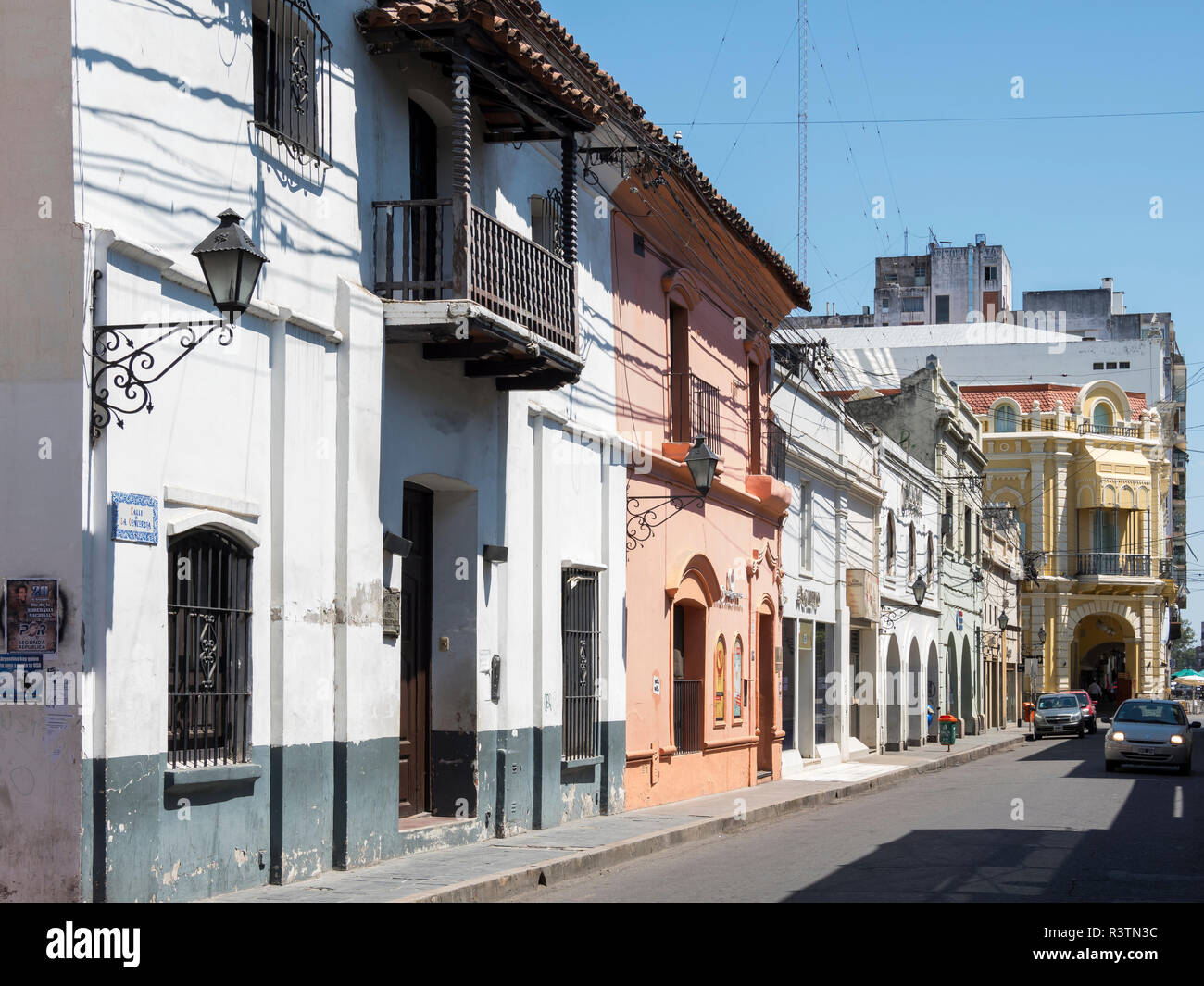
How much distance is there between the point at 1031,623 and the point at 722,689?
44.0 m

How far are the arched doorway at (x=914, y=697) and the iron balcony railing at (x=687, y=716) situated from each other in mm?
17788

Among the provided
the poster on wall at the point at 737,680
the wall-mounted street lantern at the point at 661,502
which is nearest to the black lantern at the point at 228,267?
the wall-mounted street lantern at the point at 661,502

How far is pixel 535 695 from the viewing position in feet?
51.4

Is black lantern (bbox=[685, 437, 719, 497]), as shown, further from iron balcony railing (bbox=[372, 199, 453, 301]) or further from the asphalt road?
iron balcony railing (bbox=[372, 199, 453, 301])

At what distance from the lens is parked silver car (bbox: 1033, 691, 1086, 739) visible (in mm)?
44531

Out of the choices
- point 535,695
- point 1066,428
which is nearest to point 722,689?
point 535,695

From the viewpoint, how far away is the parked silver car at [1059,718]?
4453 cm

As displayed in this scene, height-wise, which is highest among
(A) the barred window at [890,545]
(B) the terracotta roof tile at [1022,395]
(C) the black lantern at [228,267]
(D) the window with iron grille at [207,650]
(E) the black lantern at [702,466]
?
(B) the terracotta roof tile at [1022,395]

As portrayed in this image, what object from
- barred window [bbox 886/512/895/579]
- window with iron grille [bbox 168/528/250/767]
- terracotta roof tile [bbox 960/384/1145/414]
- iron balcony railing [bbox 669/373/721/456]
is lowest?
window with iron grille [bbox 168/528/250/767]

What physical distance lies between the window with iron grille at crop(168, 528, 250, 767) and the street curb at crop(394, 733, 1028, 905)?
65.4 inches

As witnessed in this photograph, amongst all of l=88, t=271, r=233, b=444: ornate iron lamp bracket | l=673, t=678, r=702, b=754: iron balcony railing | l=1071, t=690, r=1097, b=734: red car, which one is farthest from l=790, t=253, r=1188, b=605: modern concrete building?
l=88, t=271, r=233, b=444: ornate iron lamp bracket

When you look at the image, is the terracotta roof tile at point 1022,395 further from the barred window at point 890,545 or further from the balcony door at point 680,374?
the balcony door at point 680,374

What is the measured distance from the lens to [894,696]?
36344mm

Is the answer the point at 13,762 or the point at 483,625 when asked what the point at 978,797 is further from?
the point at 13,762
